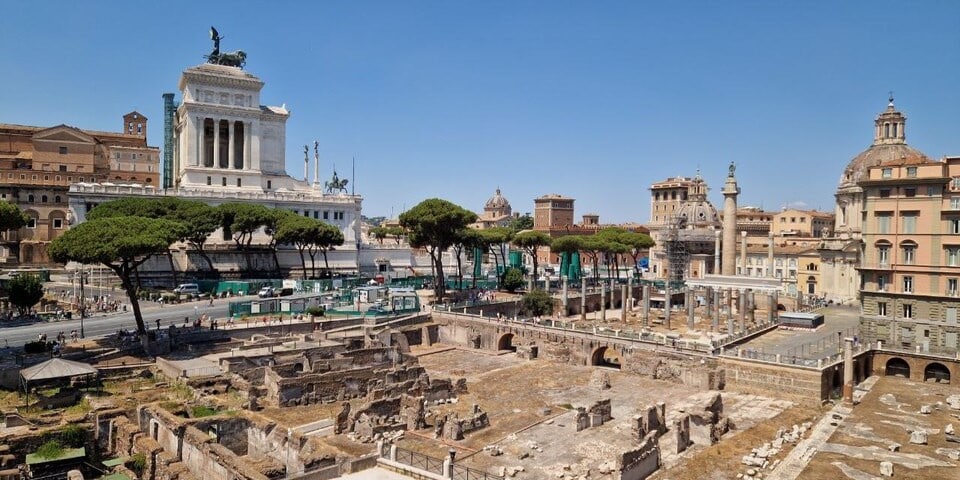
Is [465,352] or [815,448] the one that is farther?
[465,352]

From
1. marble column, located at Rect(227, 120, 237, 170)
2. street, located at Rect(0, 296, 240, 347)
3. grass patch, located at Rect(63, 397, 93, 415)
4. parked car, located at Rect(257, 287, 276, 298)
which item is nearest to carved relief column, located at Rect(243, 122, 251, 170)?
marble column, located at Rect(227, 120, 237, 170)

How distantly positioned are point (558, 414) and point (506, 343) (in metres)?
19.5

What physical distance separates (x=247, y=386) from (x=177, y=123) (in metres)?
64.5

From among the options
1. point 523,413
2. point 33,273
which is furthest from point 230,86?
point 523,413

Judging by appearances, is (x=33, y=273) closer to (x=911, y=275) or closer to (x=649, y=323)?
(x=649, y=323)

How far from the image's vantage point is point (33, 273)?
195 ft

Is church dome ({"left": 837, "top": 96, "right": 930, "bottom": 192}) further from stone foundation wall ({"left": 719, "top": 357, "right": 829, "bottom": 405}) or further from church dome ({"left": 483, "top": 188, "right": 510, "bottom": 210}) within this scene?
church dome ({"left": 483, "top": 188, "right": 510, "bottom": 210})

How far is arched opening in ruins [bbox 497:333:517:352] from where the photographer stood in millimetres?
48838

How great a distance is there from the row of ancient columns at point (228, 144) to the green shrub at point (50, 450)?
60.0m

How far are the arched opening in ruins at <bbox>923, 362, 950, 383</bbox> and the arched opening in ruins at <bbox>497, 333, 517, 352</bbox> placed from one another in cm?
2543

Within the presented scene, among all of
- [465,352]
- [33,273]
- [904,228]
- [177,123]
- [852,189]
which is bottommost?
[465,352]

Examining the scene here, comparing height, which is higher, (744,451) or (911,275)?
(911,275)

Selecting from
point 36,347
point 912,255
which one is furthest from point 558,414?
point 36,347

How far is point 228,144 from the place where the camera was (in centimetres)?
8181
